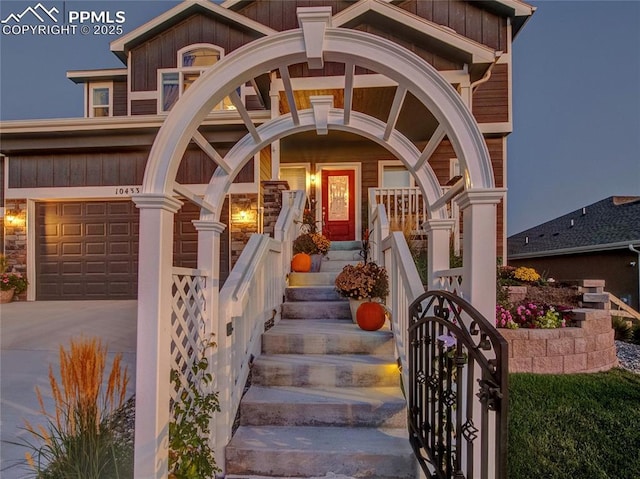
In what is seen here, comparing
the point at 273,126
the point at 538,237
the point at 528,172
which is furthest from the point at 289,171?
the point at 528,172

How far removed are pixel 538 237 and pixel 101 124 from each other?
16196 millimetres

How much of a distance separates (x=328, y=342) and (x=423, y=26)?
6.35 m

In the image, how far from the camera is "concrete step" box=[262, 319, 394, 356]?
3.33 meters

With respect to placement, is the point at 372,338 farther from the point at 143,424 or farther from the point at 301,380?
the point at 143,424

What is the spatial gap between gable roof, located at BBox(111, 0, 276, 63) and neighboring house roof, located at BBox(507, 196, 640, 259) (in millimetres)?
10481

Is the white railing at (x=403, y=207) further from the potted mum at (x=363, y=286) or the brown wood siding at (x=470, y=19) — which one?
the brown wood siding at (x=470, y=19)

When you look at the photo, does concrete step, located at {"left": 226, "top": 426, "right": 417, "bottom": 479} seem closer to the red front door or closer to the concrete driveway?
the concrete driveway

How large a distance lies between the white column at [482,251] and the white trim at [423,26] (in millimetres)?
5976

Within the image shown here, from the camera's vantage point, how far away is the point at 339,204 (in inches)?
351

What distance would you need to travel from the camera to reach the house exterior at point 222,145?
6949 millimetres

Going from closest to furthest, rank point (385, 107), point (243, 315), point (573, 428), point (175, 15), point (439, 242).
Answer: point (439, 242)
point (243, 315)
point (573, 428)
point (385, 107)
point (175, 15)

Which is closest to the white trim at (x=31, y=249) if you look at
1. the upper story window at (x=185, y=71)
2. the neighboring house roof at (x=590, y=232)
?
the upper story window at (x=185, y=71)

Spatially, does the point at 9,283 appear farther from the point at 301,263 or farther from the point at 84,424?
the point at 84,424

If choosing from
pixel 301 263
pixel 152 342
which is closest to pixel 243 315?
pixel 152 342
